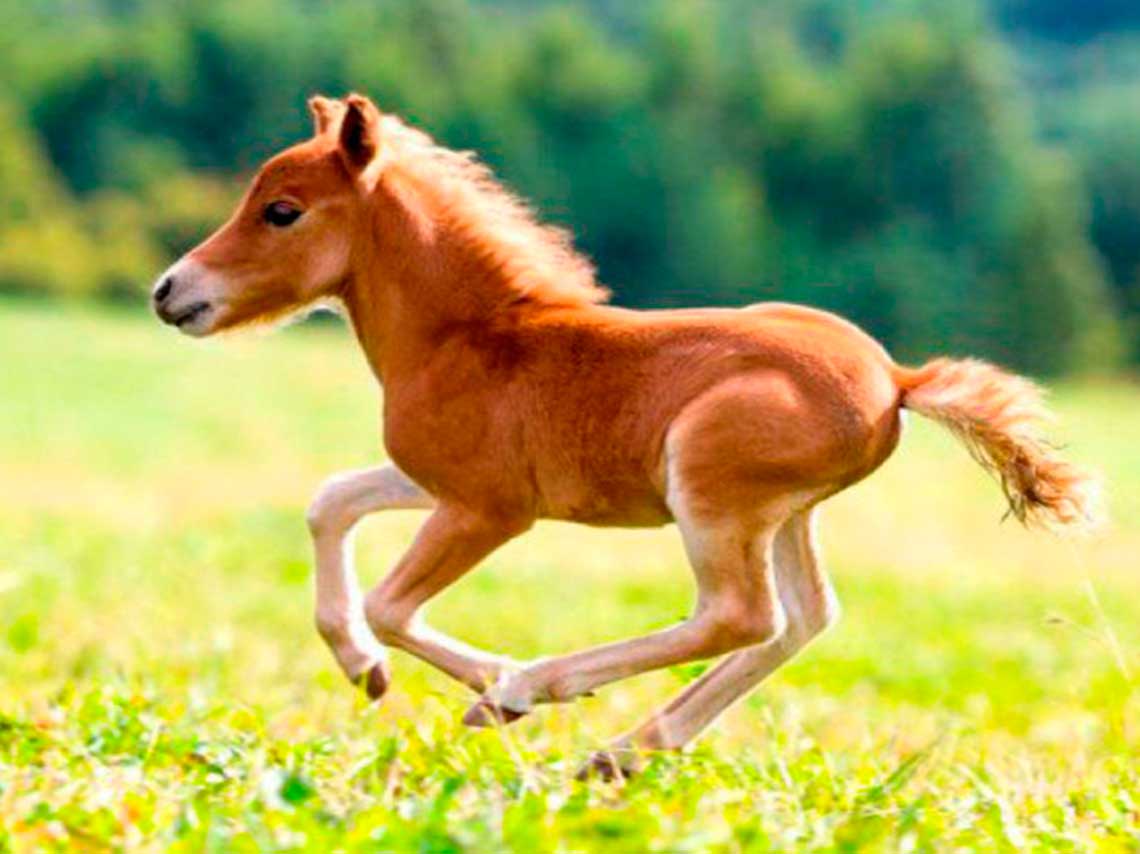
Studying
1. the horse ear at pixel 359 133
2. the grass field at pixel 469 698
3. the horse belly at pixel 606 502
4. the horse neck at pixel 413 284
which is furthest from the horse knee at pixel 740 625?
the horse ear at pixel 359 133

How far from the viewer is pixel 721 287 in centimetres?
8744

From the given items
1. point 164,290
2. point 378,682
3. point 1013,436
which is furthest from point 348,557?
point 1013,436

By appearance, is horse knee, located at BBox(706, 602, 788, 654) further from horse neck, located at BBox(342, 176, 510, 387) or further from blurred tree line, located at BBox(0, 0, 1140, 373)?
blurred tree line, located at BBox(0, 0, 1140, 373)

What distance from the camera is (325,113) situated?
7641mm

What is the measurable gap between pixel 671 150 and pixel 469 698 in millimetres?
91678

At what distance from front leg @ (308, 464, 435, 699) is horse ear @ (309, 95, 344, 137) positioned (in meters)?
1.09

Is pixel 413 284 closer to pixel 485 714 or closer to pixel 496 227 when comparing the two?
pixel 496 227

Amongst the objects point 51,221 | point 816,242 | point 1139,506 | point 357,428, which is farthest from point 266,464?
point 816,242

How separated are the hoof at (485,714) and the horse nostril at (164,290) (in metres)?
1.71

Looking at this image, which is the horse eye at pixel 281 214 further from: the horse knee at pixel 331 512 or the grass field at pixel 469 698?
the grass field at pixel 469 698

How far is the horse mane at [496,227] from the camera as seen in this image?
723 centimetres

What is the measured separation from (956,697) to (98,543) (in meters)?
8.23

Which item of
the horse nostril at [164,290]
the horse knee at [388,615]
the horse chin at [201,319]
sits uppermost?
the horse nostril at [164,290]

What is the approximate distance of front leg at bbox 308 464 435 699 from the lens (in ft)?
23.5
